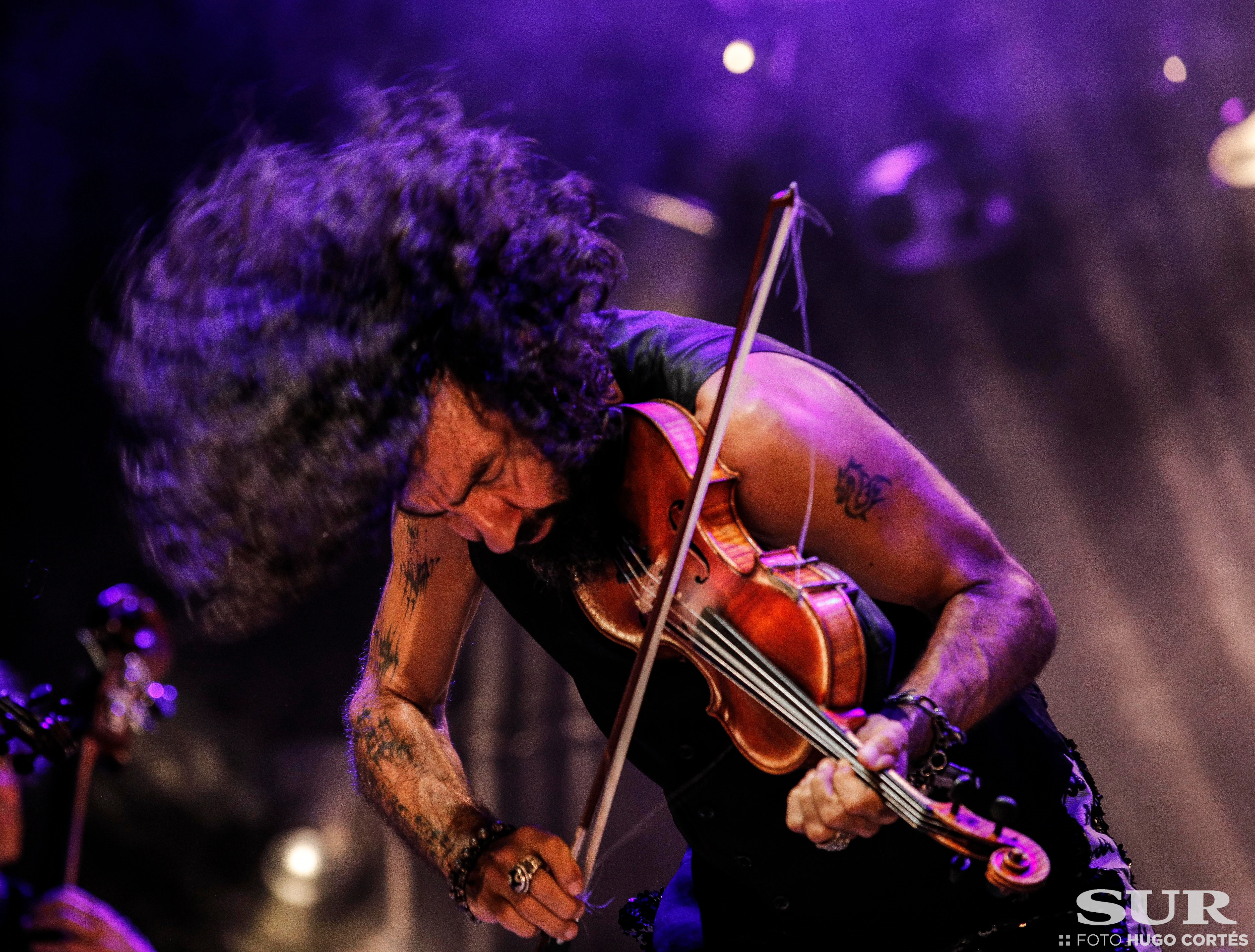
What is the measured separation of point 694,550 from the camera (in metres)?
1.40

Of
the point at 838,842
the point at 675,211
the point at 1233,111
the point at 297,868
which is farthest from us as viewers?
the point at 675,211

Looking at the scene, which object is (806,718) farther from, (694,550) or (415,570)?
(415,570)

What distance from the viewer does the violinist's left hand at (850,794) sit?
1.09 meters

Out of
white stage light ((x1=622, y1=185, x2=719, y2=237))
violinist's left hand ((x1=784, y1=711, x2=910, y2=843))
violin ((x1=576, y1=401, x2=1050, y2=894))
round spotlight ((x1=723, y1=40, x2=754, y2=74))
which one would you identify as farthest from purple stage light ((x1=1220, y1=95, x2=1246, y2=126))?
violinist's left hand ((x1=784, y1=711, x2=910, y2=843))

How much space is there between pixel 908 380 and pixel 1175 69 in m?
1.48

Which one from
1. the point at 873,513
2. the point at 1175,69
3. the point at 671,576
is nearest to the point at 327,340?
the point at 671,576

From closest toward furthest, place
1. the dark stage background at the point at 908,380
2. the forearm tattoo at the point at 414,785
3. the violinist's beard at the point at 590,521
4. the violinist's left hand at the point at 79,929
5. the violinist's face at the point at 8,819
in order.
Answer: the violinist's left hand at the point at 79,929
the violinist's face at the point at 8,819
the violinist's beard at the point at 590,521
the forearm tattoo at the point at 414,785
the dark stage background at the point at 908,380

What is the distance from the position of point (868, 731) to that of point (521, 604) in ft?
2.79

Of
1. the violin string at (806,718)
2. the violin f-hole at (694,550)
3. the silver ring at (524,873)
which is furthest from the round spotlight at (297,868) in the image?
the violin f-hole at (694,550)

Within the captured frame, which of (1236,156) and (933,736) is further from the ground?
(1236,156)

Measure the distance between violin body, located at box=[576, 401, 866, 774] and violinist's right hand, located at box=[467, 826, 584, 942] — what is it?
324mm

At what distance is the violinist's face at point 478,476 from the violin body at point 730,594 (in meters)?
0.15

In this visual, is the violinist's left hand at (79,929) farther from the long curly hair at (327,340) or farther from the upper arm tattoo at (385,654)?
the upper arm tattoo at (385,654)

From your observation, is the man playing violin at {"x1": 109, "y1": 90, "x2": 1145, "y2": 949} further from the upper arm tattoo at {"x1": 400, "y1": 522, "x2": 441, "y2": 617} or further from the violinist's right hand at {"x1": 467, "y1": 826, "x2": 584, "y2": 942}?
the upper arm tattoo at {"x1": 400, "y1": 522, "x2": 441, "y2": 617}
